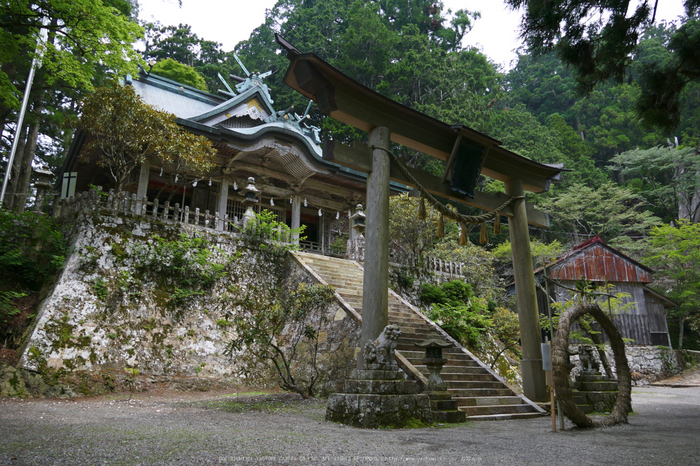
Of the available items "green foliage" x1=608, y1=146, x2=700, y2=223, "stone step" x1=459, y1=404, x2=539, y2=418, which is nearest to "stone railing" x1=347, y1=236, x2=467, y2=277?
"stone step" x1=459, y1=404, x2=539, y2=418

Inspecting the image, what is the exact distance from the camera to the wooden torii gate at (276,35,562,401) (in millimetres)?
6145

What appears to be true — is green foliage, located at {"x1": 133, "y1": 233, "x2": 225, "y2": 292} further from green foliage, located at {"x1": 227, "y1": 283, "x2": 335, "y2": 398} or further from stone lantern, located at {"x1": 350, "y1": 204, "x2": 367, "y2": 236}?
stone lantern, located at {"x1": 350, "y1": 204, "x2": 367, "y2": 236}

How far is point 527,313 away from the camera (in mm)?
7785

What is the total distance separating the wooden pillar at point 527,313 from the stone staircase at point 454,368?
0.35 meters

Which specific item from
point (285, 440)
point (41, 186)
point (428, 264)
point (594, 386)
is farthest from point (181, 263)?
point (594, 386)

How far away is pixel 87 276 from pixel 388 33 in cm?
2497

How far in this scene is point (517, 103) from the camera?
1513 inches

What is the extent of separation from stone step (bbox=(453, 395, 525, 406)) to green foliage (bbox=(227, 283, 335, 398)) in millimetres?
2761

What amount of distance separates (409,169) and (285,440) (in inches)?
192

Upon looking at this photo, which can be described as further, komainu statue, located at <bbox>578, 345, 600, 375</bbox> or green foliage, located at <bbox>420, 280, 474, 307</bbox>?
green foliage, located at <bbox>420, 280, 474, 307</bbox>

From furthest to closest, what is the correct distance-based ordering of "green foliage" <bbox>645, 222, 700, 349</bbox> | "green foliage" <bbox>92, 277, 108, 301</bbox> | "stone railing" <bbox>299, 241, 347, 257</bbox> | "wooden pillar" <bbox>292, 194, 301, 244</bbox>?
"green foliage" <bbox>645, 222, 700, 349</bbox> → "wooden pillar" <bbox>292, 194, 301, 244</bbox> → "stone railing" <bbox>299, 241, 347, 257</bbox> → "green foliage" <bbox>92, 277, 108, 301</bbox>

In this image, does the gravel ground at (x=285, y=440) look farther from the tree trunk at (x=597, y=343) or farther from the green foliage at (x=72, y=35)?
the green foliage at (x=72, y=35)

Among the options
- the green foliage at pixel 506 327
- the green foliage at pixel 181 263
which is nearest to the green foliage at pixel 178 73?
the green foliage at pixel 181 263

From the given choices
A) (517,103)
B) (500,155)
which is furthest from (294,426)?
(517,103)
